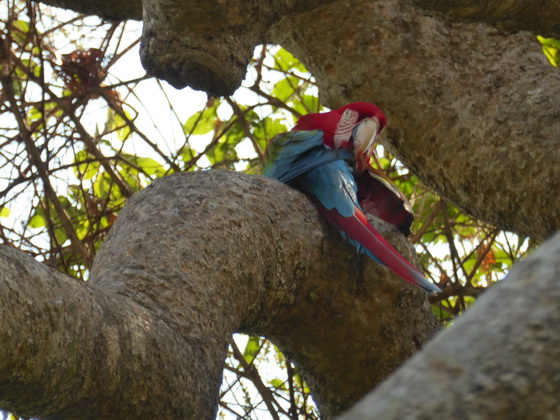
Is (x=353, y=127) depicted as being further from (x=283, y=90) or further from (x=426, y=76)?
(x=283, y=90)

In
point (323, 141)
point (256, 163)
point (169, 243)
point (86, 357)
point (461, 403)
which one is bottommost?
point (461, 403)

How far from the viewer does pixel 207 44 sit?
1.43m

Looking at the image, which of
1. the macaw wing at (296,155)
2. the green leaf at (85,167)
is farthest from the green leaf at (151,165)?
the macaw wing at (296,155)

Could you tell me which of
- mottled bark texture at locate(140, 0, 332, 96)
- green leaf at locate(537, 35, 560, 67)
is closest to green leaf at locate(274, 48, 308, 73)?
green leaf at locate(537, 35, 560, 67)

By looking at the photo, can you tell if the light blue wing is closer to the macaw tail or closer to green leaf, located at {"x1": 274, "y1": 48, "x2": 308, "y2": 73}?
the macaw tail

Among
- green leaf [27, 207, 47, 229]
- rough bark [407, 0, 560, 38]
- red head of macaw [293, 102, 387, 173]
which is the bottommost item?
rough bark [407, 0, 560, 38]

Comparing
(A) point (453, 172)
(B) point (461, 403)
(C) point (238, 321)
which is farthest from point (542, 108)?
(B) point (461, 403)

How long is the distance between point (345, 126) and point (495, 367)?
161 cm

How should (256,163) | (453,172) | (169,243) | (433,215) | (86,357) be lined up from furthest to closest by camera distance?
(256,163) → (433,215) → (453,172) → (169,243) → (86,357)

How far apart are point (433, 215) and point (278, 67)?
0.82 meters

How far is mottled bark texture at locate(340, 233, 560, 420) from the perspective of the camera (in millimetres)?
415

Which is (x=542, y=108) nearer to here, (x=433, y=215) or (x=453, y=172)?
(x=453, y=172)

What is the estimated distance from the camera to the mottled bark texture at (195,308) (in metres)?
1.03

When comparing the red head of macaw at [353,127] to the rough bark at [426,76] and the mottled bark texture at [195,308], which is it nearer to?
the rough bark at [426,76]
